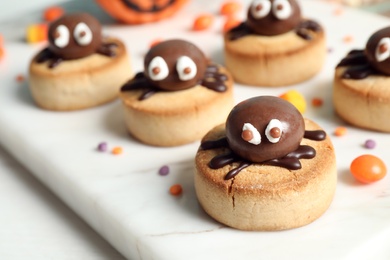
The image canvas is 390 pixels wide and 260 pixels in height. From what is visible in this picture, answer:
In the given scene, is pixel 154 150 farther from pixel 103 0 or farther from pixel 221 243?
pixel 103 0

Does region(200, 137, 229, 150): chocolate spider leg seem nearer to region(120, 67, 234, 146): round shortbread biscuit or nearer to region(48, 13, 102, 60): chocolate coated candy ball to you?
region(120, 67, 234, 146): round shortbread biscuit

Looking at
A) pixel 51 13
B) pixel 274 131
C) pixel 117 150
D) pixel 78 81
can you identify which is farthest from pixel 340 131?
pixel 51 13

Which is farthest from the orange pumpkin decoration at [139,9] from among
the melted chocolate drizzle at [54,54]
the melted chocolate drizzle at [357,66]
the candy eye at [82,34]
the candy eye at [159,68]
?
the melted chocolate drizzle at [357,66]

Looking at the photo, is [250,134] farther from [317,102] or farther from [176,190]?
[317,102]

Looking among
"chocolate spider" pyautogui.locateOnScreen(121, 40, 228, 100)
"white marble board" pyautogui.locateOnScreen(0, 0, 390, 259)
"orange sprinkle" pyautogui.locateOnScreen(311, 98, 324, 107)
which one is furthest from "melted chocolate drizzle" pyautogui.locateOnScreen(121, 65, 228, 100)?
"orange sprinkle" pyautogui.locateOnScreen(311, 98, 324, 107)

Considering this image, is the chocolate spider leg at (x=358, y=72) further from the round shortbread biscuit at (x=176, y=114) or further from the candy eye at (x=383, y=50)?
the round shortbread biscuit at (x=176, y=114)

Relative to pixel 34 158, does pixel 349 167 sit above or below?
above

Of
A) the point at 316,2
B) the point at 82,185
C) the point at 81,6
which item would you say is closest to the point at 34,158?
the point at 82,185
